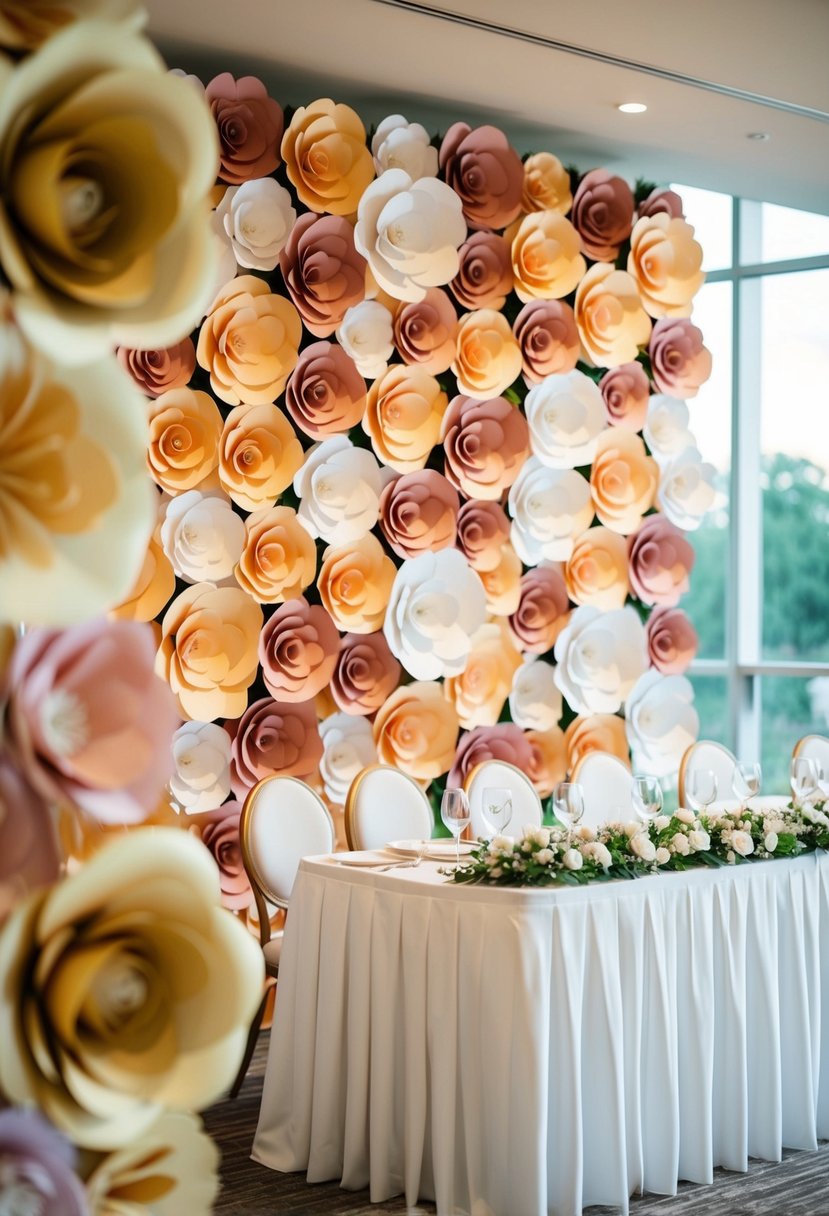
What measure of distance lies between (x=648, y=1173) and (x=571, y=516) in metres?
2.94

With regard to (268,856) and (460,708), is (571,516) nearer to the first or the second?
(460,708)

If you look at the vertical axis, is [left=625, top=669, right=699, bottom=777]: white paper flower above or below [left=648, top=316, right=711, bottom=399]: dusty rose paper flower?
below

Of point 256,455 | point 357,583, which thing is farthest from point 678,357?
point 256,455

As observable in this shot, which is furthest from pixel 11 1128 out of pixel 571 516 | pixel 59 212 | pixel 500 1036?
pixel 571 516

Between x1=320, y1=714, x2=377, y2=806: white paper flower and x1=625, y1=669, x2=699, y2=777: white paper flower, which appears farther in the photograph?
x1=625, y1=669, x2=699, y2=777: white paper flower

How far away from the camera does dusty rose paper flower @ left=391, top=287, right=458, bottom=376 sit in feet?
17.7

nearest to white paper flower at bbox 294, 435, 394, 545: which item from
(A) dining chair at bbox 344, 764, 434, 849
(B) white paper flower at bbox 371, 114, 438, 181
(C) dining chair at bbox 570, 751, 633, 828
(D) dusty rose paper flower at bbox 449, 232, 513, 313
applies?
(D) dusty rose paper flower at bbox 449, 232, 513, 313

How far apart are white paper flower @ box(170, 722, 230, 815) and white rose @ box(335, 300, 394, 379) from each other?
1425 millimetres

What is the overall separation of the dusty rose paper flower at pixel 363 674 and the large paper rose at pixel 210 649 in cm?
38

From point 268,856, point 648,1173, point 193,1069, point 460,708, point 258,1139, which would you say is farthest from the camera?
point 460,708

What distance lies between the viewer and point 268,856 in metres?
4.36

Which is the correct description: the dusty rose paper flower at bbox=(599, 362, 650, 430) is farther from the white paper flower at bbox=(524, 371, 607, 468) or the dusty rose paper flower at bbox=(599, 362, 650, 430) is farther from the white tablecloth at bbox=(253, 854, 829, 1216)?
the white tablecloth at bbox=(253, 854, 829, 1216)

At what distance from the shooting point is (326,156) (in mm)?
5125

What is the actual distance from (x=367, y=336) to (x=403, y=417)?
12.8 inches
